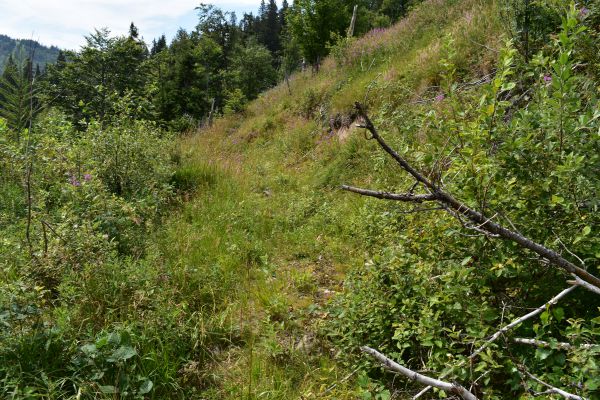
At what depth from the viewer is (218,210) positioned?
5.43m

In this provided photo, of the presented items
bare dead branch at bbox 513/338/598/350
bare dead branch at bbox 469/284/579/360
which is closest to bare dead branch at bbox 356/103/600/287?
bare dead branch at bbox 469/284/579/360

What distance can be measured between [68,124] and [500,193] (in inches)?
260

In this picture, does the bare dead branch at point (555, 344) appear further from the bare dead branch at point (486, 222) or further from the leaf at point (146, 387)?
the leaf at point (146, 387)

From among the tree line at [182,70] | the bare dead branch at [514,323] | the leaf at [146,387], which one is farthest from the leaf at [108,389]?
the tree line at [182,70]

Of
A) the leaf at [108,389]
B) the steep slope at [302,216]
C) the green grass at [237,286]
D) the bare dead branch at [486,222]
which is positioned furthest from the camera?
the steep slope at [302,216]

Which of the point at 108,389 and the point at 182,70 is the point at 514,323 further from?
the point at 182,70

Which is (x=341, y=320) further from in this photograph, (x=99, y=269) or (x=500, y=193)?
(x=99, y=269)

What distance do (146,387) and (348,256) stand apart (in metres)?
2.35

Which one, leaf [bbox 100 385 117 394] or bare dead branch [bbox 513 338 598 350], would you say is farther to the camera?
leaf [bbox 100 385 117 394]

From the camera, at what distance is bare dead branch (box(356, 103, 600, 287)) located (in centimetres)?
165

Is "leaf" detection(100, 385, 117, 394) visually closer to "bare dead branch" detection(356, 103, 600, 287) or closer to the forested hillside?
the forested hillside

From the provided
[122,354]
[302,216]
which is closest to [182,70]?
[302,216]

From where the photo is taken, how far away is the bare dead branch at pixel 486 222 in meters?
1.65

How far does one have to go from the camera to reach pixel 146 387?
94.3 inches
